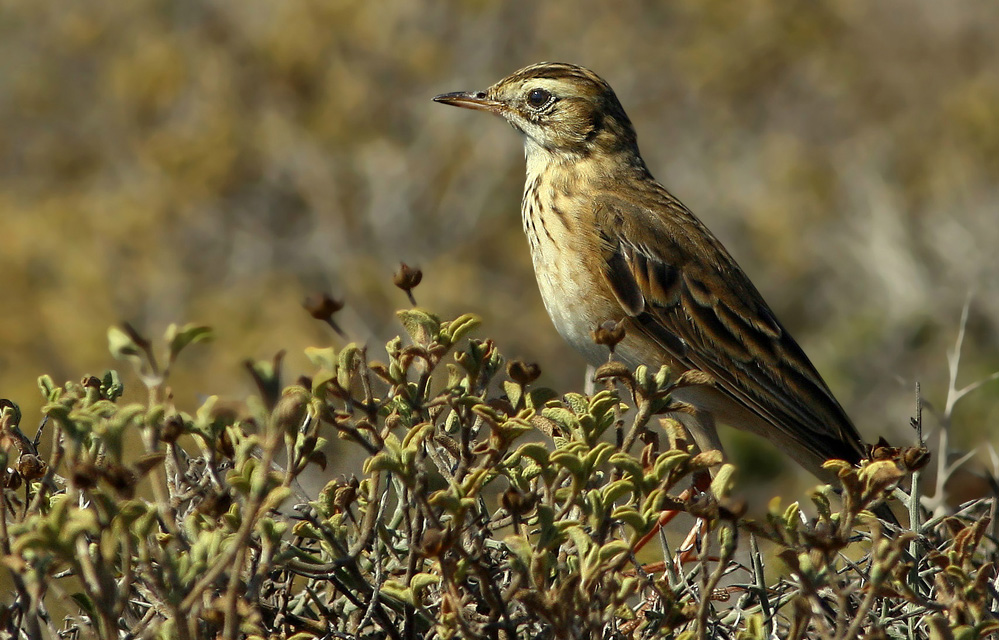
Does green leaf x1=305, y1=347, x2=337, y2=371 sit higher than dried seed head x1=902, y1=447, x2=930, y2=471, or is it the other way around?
green leaf x1=305, y1=347, x2=337, y2=371

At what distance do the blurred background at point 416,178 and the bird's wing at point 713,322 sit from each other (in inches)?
76.6

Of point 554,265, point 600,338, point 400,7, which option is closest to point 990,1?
point 400,7

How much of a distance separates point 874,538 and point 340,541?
1.07m

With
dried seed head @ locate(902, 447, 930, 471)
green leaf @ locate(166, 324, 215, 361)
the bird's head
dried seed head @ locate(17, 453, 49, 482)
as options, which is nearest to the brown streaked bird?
the bird's head

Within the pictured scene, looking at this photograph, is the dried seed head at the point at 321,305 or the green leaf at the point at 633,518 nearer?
the green leaf at the point at 633,518

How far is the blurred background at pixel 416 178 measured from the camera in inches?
315

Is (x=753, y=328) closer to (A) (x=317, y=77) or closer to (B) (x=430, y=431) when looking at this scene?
(B) (x=430, y=431)

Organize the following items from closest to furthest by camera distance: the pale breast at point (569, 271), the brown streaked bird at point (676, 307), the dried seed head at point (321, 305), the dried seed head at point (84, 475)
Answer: the dried seed head at point (84, 475) < the dried seed head at point (321, 305) < the pale breast at point (569, 271) < the brown streaked bird at point (676, 307)

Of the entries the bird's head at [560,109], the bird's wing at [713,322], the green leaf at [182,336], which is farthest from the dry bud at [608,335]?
the bird's head at [560,109]

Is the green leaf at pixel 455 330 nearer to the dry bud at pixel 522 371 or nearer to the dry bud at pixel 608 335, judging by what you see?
Answer: the dry bud at pixel 522 371

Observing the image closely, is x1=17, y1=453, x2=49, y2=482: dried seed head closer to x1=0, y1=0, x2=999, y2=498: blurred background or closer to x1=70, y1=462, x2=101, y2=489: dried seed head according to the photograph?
x1=70, y1=462, x2=101, y2=489: dried seed head

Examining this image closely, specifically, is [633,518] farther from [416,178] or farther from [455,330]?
[416,178]

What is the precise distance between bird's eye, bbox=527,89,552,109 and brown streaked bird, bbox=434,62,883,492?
406mm

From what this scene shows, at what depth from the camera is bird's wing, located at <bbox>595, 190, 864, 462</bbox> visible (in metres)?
4.92
